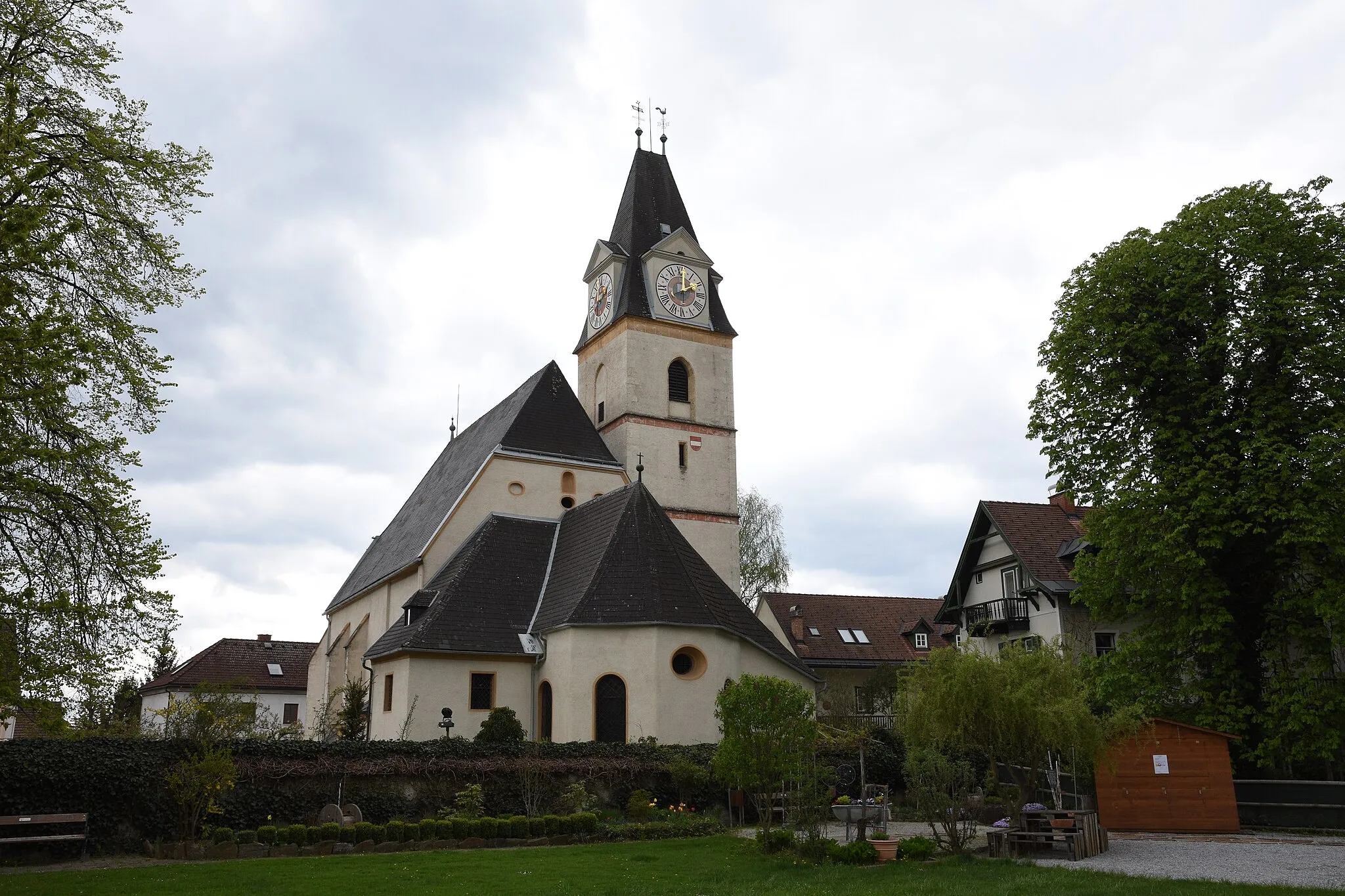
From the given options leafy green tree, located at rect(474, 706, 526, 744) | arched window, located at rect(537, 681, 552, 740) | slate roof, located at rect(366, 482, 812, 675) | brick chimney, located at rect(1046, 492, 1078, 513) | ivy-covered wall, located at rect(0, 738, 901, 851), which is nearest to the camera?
ivy-covered wall, located at rect(0, 738, 901, 851)

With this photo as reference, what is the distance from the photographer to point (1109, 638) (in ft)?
111

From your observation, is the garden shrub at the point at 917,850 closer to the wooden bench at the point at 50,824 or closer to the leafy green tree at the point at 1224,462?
the leafy green tree at the point at 1224,462

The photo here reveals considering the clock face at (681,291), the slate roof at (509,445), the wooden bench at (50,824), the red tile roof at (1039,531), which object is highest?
the clock face at (681,291)

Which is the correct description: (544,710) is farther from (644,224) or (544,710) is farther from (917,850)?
(644,224)

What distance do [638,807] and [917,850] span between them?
289 inches

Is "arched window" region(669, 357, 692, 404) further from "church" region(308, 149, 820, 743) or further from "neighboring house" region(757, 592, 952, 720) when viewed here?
"neighboring house" region(757, 592, 952, 720)

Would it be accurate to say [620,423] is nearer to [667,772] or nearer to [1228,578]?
[667,772]

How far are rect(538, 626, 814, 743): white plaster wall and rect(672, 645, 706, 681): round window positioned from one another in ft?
0.39

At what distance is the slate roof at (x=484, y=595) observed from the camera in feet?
90.9

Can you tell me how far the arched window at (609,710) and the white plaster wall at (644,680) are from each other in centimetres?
14

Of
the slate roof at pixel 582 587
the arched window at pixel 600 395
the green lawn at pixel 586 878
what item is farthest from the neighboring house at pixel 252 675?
the green lawn at pixel 586 878

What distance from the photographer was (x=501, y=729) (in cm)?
2475

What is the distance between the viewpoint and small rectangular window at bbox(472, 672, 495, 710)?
Answer: 27672mm

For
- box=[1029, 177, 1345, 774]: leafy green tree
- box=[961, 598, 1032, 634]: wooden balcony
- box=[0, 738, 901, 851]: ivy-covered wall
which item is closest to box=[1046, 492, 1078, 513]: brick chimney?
box=[961, 598, 1032, 634]: wooden balcony
